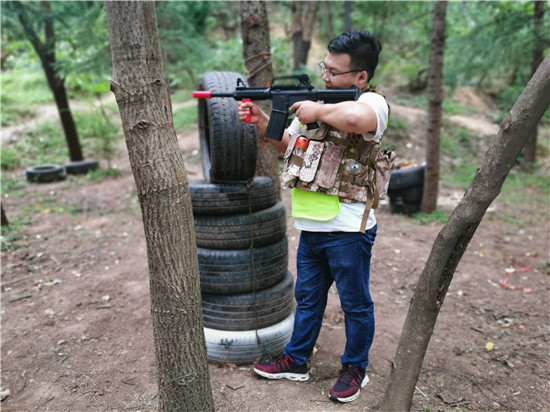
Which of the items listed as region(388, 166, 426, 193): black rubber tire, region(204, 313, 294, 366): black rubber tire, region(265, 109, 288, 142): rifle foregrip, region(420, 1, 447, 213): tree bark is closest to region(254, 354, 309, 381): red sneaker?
region(204, 313, 294, 366): black rubber tire

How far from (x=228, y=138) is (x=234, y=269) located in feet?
3.13

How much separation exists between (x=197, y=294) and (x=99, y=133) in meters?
11.0

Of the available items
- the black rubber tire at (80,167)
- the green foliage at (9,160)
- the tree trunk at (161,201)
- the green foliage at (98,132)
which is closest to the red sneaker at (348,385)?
the tree trunk at (161,201)

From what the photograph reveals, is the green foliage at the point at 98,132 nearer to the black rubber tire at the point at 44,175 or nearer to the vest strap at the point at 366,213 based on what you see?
the black rubber tire at the point at 44,175

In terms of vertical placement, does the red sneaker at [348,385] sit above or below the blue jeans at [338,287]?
below

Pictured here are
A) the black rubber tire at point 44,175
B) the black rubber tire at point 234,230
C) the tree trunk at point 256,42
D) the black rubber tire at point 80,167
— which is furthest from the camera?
the black rubber tire at point 80,167

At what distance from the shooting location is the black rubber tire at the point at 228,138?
10.2 ft

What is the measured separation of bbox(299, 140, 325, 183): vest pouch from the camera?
8.73 feet

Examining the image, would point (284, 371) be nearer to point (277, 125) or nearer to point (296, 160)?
point (296, 160)

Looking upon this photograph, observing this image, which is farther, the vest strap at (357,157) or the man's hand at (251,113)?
the man's hand at (251,113)

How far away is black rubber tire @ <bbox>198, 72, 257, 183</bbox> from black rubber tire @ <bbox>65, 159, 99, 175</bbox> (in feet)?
31.4

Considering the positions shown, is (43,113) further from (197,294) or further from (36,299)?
(197,294)

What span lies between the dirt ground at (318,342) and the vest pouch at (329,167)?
1.44 metres

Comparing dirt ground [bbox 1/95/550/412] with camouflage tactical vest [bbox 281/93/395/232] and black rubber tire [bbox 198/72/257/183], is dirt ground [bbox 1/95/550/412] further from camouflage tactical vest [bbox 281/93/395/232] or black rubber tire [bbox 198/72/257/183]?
black rubber tire [bbox 198/72/257/183]
